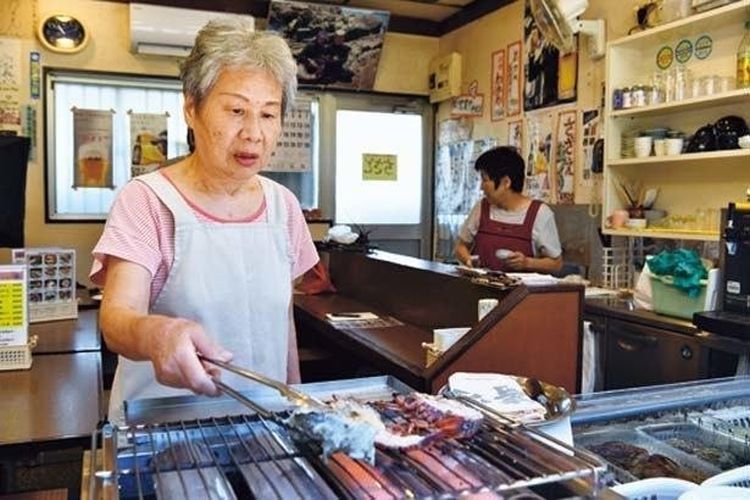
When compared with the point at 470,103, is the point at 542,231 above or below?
below

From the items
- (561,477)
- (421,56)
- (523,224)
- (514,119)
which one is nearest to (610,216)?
(523,224)

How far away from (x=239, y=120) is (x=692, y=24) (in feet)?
9.33

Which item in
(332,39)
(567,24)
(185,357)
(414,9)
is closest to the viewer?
(185,357)

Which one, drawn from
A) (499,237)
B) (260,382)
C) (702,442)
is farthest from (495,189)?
(260,382)

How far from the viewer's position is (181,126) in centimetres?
532

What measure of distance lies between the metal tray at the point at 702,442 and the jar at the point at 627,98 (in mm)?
2721

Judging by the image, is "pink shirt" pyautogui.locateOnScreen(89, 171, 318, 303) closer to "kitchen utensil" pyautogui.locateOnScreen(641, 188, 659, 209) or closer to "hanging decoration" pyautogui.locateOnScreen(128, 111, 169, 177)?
"kitchen utensil" pyautogui.locateOnScreen(641, 188, 659, 209)

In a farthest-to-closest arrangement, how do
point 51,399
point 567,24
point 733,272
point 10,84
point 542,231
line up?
point 10,84
point 567,24
point 542,231
point 733,272
point 51,399

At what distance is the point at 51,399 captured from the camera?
1.83m

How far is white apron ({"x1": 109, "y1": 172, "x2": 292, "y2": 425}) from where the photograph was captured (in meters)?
1.36


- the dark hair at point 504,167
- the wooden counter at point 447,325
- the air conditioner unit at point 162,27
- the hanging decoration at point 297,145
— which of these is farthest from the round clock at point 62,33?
the dark hair at point 504,167

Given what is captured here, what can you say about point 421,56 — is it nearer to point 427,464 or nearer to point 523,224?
point 523,224

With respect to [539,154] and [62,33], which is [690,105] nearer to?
[539,154]

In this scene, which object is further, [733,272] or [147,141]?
[147,141]
